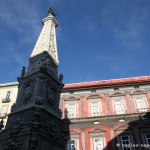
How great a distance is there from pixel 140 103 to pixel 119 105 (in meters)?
2.21

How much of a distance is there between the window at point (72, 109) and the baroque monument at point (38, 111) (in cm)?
1165

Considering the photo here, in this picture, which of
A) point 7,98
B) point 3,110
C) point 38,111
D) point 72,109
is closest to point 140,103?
point 72,109

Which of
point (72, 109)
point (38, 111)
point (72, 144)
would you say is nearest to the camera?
point (38, 111)

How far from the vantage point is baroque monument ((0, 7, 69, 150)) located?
7.16 metres

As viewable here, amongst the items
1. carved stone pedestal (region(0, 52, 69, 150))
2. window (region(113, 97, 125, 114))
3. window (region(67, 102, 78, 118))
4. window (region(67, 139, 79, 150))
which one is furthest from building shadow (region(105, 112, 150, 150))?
carved stone pedestal (region(0, 52, 69, 150))

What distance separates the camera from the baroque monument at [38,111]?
23.5 feet

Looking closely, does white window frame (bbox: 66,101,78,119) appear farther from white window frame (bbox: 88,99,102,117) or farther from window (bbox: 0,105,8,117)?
window (bbox: 0,105,8,117)

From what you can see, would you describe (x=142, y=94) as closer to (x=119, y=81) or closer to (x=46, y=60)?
(x=119, y=81)

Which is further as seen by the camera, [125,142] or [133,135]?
[133,135]

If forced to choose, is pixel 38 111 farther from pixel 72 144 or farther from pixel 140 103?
pixel 140 103

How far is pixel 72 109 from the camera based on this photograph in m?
22.6

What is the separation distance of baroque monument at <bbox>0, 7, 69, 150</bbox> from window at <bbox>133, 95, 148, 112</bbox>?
13.3m

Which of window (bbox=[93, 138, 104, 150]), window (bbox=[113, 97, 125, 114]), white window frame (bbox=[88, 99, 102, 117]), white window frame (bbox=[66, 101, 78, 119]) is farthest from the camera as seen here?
white window frame (bbox=[66, 101, 78, 119])

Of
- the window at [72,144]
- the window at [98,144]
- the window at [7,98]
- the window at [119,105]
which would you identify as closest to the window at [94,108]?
the window at [119,105]
